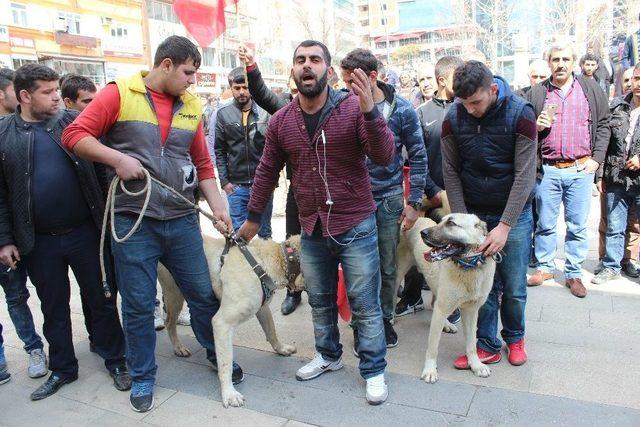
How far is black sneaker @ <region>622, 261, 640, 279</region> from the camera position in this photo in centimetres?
528

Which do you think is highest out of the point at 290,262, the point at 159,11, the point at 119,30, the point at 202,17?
the point at 159,11

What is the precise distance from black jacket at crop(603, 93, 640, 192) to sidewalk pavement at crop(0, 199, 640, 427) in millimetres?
1345

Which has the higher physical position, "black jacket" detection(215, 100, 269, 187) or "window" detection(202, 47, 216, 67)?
"window" detection(202, 47, 216, 67)

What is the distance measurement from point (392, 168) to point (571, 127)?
7.25 ft

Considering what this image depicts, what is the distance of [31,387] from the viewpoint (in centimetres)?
378

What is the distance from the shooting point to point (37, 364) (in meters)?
3.96

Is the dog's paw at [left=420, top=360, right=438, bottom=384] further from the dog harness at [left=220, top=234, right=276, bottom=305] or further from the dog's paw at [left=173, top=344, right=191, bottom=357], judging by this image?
the dog's paw at [left=173, top=344, right=191, bottom=357]

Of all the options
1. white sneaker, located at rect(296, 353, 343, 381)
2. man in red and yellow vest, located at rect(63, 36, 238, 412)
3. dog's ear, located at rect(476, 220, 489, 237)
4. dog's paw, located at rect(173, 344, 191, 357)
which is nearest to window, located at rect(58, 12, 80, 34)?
dog's paw, located at rect(173, 344, 191, 357)

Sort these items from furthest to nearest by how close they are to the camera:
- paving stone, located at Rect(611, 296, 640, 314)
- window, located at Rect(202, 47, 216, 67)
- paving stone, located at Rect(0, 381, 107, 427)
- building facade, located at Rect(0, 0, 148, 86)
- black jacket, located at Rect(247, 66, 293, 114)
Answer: window, located at Rect(202, 47, 216, 67), building facade, located at Rect(0, 0, 148, 86), paving stone, located at Rect(611, 296, 640, 314), black jacket, located at Rect(247, 66, 293, 114), paving stone, located at Rect(0, 381, 107, 427)

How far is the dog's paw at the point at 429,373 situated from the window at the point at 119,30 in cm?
3926

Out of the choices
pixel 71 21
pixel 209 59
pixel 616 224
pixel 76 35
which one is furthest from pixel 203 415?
pixel 209 59

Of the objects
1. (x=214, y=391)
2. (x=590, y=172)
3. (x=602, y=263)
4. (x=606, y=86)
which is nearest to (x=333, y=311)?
(x=214, y=391)

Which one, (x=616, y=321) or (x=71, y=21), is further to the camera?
(x=71, y=21)

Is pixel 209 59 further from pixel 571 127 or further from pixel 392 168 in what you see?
pixel 392 168
